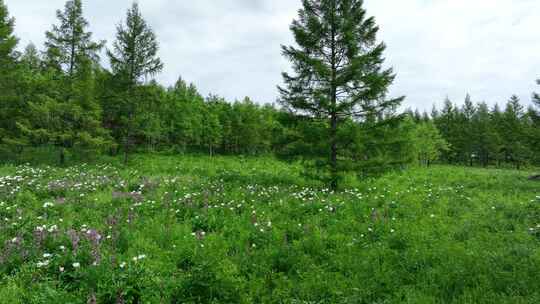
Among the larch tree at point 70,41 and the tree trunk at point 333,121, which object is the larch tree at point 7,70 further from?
the tree trunk at point 333,121

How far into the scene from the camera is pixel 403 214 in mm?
8500

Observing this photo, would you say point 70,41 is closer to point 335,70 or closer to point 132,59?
point 132,59

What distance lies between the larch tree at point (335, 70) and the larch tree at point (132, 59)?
13178mm

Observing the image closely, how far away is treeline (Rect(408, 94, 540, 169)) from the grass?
4362cm

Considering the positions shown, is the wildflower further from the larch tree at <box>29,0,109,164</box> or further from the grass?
the larch tree at <box>29,0,109,164</box>

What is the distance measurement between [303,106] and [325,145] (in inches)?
84.4

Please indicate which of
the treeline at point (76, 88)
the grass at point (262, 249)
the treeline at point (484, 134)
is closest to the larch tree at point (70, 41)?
the treeline at point (76, 88)

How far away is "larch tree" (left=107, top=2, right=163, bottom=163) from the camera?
801 inches

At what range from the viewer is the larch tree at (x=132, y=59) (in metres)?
20.3

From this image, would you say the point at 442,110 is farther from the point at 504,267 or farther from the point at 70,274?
the point at 70,274

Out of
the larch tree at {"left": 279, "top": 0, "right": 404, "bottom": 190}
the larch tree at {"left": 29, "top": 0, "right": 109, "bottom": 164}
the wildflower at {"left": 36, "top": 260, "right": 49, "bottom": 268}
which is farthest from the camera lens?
the larch tree at {"left": 29, "top": 0, "right": 109, "bottom": 164}

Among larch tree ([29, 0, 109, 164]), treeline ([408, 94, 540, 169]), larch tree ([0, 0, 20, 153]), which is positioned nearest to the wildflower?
larch tree ([29, 0, 109, 164])

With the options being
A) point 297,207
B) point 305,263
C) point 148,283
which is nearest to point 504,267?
point 305,263

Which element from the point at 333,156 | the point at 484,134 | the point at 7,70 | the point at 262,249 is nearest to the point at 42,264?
the point at 262,249
